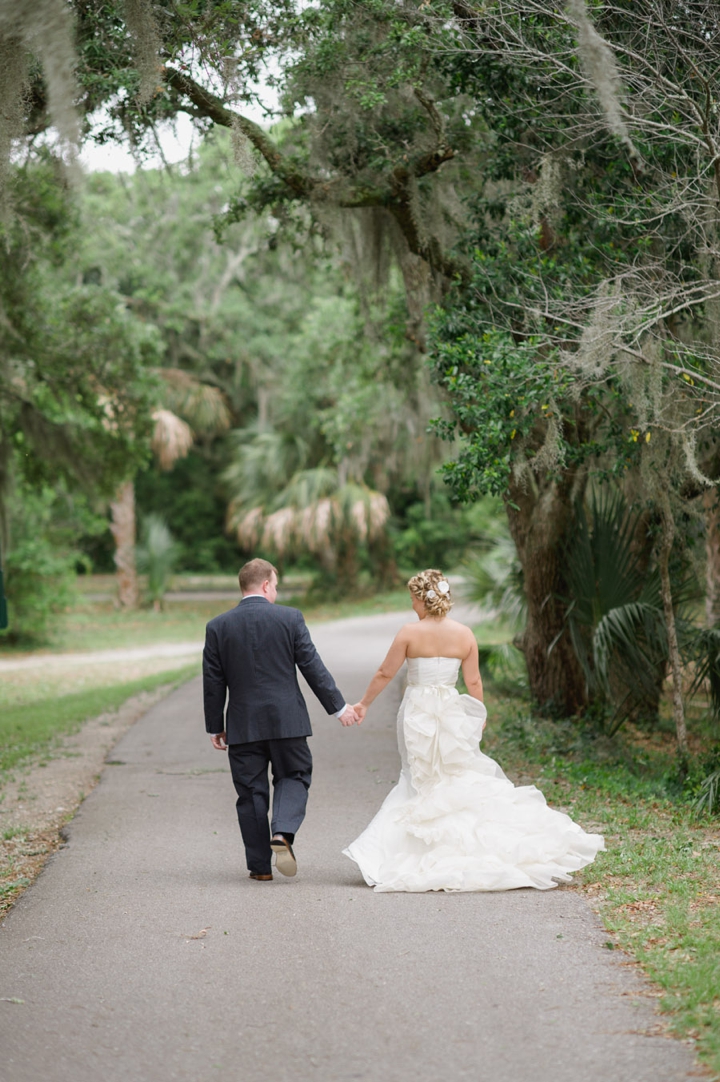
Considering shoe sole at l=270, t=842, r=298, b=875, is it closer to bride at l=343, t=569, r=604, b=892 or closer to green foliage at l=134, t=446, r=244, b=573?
bride at l=343, t=569, r=604, b=892

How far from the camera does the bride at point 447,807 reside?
5695 millimetres

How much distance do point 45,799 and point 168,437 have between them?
22709mm

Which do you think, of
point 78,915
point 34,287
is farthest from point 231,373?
point 78,915

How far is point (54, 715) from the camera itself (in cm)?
1338

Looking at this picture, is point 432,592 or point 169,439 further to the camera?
point 169,439

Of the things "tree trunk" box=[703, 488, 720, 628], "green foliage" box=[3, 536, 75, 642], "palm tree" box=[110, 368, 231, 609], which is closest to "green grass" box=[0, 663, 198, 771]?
"green foliage" box=[3, 536, 75, 642]

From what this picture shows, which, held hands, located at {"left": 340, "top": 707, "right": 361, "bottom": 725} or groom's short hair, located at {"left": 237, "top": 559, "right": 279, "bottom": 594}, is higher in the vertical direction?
groom's short hair, located at {"left": 237, "top": 559, "right": 279, "bottom": 594}

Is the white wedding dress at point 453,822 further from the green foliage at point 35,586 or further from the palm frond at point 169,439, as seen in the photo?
the palm frond at point 169,439

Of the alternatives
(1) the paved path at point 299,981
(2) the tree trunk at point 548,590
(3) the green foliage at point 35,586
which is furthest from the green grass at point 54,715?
(3) the green foliage at point 35,586

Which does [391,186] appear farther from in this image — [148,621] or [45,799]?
[148,621]

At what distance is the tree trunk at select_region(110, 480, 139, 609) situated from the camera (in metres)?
31.2

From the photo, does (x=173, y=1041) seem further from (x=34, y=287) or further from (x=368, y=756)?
(x=34, y=287)

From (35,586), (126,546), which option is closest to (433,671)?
(35,586)

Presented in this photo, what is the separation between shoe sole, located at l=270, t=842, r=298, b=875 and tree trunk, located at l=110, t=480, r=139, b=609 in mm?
25774
